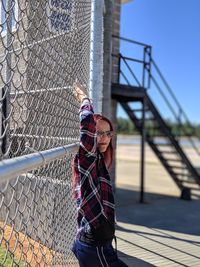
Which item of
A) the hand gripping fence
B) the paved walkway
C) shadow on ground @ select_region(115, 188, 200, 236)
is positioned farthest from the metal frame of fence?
shadow on ground @ select_region(115, 188, 200, 236)

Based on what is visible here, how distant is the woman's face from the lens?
2.83m

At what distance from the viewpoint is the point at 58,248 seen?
3973 millimetres

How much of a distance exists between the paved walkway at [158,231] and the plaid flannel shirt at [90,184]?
3.00 metres

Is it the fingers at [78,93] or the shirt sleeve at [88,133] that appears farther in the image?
the fingers at [78,93]

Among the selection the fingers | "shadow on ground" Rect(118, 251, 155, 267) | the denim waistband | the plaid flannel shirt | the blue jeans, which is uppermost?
the fingers

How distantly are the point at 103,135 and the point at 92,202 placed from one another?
0.44m

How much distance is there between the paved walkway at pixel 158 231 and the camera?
19.4ft

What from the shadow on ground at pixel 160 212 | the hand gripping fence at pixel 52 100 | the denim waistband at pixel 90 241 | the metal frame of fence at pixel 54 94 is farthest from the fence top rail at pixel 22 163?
the shadow on ground at pixel 160 212

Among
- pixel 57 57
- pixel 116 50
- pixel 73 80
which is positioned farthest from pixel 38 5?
pixel 116 50

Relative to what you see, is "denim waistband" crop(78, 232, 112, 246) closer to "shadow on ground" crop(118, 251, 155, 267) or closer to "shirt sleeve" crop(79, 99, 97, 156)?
"shirt sleeve" crop(79, 99, 97, 156)

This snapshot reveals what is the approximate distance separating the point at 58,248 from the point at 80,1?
2109 millimetres

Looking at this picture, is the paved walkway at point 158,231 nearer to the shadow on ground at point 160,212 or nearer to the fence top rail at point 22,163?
the shadow on ground at point 160,212

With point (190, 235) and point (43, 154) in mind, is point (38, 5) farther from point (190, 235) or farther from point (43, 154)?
point (190, 235)

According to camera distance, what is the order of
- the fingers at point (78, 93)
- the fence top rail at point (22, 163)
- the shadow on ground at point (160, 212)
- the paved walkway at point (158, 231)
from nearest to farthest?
1. the fence top rail at point (22, 163)
2. the fingers at point (78, 93)
3. the paved walkway at point (158, 231)
4. the shadow on ground at point (160, 212)
